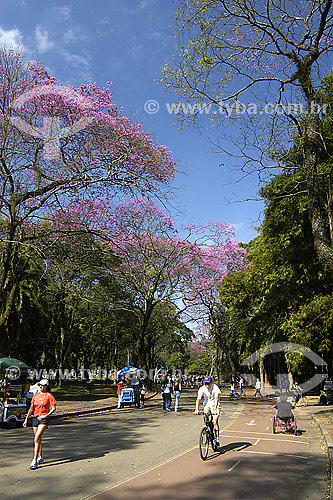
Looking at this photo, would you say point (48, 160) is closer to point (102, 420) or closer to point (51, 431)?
point (51, 431)

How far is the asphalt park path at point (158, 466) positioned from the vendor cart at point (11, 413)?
1.45 feet

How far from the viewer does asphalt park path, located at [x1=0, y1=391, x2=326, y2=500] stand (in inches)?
253

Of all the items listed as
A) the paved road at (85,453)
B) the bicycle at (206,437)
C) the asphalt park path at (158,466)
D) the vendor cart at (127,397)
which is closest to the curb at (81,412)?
the vendor cart at (127,397)

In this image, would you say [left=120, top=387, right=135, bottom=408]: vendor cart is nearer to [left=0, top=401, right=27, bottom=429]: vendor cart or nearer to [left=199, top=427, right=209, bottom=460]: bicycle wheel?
[left=0, top=401, right=27, bottom=429]: vendor cart

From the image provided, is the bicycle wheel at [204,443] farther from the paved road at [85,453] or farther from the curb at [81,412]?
the curb at [81,412]

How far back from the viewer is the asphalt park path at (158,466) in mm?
6414

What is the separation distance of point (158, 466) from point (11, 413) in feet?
25.0

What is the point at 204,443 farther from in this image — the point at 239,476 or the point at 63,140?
the point at 63,140

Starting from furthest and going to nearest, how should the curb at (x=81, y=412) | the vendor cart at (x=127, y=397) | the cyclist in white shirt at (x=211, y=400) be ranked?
1. the vendor cart at (x=127, y=397)
2. the curb at (x=81, y=412)
3. the cyclist in white shirt at (x=211, y=400)

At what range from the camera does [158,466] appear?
26.7ft

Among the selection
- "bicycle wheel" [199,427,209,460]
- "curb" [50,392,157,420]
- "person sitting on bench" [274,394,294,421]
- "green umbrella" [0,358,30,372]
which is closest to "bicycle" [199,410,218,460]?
"bicycle wheel" [199,427,209,460]

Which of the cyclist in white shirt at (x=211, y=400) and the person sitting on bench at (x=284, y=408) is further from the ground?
the cyclist in white shirt at (x=211, y=400)

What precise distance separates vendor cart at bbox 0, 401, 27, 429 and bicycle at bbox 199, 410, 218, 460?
7.44 meters

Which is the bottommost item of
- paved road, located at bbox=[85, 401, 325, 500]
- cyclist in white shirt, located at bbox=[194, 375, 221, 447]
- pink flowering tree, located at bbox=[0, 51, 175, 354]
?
paved road, located at bbox=[85, 401, 325, 500]
